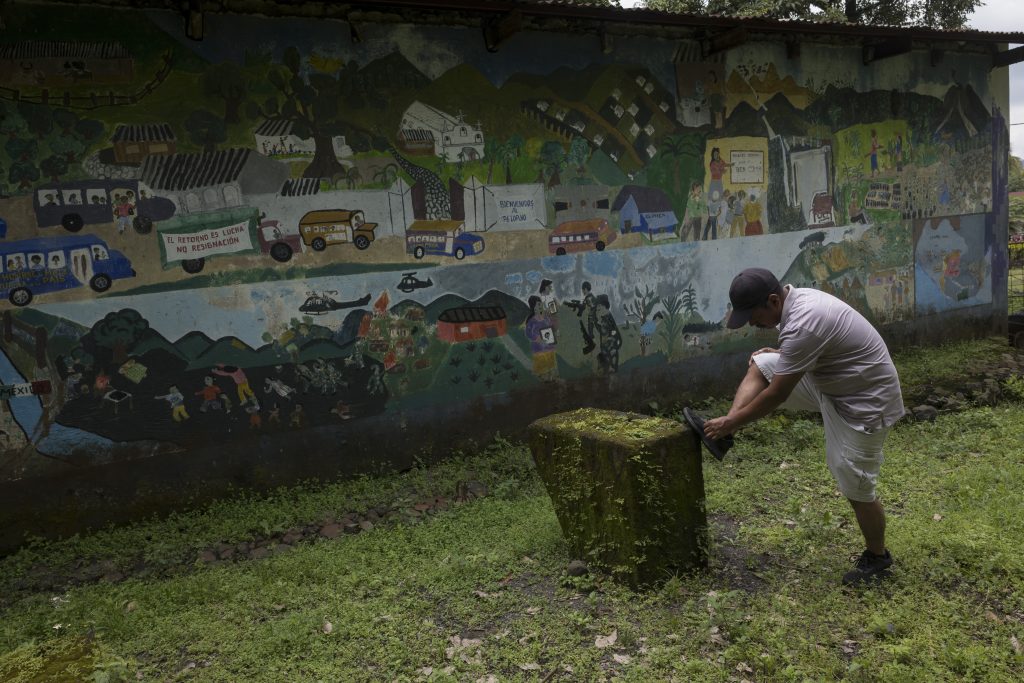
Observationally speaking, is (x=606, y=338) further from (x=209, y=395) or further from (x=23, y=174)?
(x=23, y=174)

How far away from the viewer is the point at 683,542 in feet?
14.6

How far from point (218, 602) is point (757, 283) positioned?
3.73 m

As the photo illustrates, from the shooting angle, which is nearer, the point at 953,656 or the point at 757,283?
the point at 953,656

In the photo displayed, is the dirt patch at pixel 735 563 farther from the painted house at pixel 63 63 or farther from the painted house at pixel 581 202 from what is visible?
the painted house at pixel 63 63

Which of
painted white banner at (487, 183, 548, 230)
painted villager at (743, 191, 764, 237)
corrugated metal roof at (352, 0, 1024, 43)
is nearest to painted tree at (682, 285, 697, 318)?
painted villager at (743, 191, 764, 237)

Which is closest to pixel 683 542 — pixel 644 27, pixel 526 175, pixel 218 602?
pixel 218 602

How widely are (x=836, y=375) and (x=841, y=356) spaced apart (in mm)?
110

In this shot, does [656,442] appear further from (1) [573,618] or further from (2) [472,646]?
(2) [472,646]

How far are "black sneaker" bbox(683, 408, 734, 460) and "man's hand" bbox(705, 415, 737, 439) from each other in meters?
0.03

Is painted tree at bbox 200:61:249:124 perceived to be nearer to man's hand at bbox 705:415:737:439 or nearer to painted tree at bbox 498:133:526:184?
painted tree at bbox 498:133:526:184

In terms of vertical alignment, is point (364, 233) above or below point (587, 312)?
above

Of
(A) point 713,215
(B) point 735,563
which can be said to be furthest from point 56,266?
(A) point 713,215

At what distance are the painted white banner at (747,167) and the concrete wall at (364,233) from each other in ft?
0.11

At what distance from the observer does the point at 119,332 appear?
20.0ft
